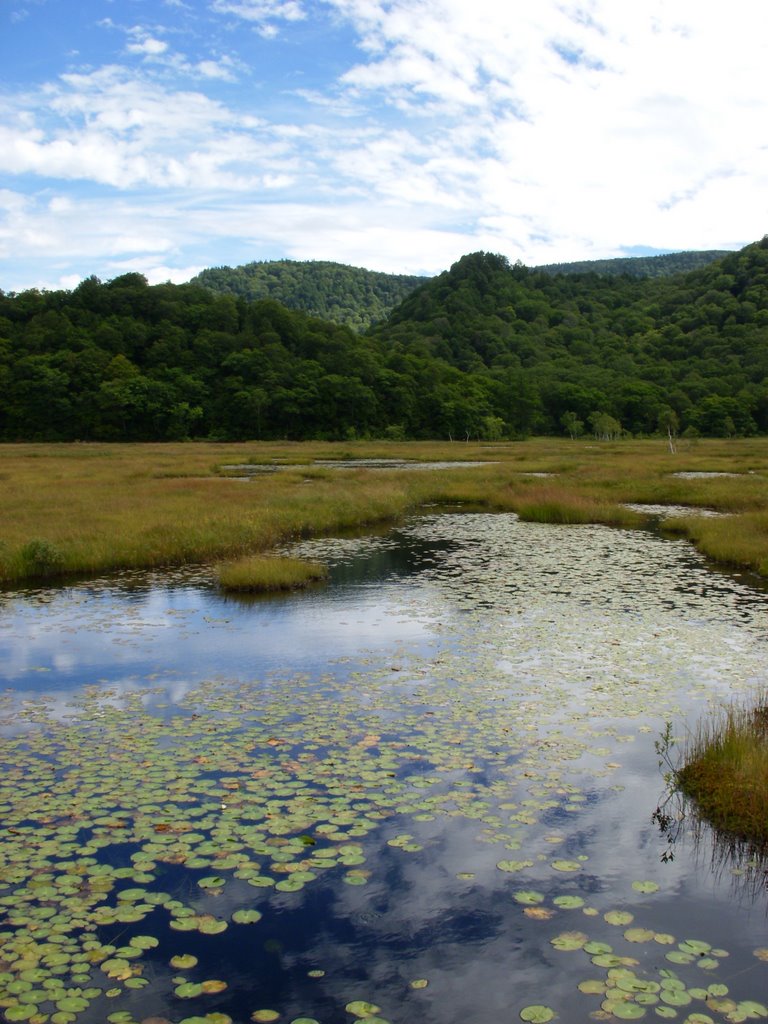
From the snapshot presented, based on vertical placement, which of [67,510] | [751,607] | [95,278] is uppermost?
[95,278]

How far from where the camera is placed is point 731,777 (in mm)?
9078

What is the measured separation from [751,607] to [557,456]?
Answer: 176 feet

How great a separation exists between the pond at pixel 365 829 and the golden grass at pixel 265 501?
767 cm

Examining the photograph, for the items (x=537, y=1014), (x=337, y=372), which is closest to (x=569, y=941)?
(x=537, y=1014)

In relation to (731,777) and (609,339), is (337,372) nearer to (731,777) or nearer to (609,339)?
A: (609,339)

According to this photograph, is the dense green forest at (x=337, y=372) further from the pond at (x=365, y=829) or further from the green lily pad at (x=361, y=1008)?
the green lily pad at (x=361, y=1008)

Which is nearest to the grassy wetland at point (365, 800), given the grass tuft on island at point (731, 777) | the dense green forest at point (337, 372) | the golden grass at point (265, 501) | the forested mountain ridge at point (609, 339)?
the grass tuft on island at point (731, 777)

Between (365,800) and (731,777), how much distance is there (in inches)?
156

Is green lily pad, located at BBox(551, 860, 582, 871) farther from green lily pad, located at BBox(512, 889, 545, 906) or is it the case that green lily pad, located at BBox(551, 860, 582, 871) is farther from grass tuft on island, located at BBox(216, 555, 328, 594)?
grass tuft on island, located at BBox(216, 555, 328, 594)

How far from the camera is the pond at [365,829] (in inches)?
245

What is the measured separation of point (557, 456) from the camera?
234ft

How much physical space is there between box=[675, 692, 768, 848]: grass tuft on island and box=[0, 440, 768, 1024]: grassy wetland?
49cm

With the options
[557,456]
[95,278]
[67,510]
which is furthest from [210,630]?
[95,278]

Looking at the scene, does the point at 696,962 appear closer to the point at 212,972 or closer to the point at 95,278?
the point at 212,972
